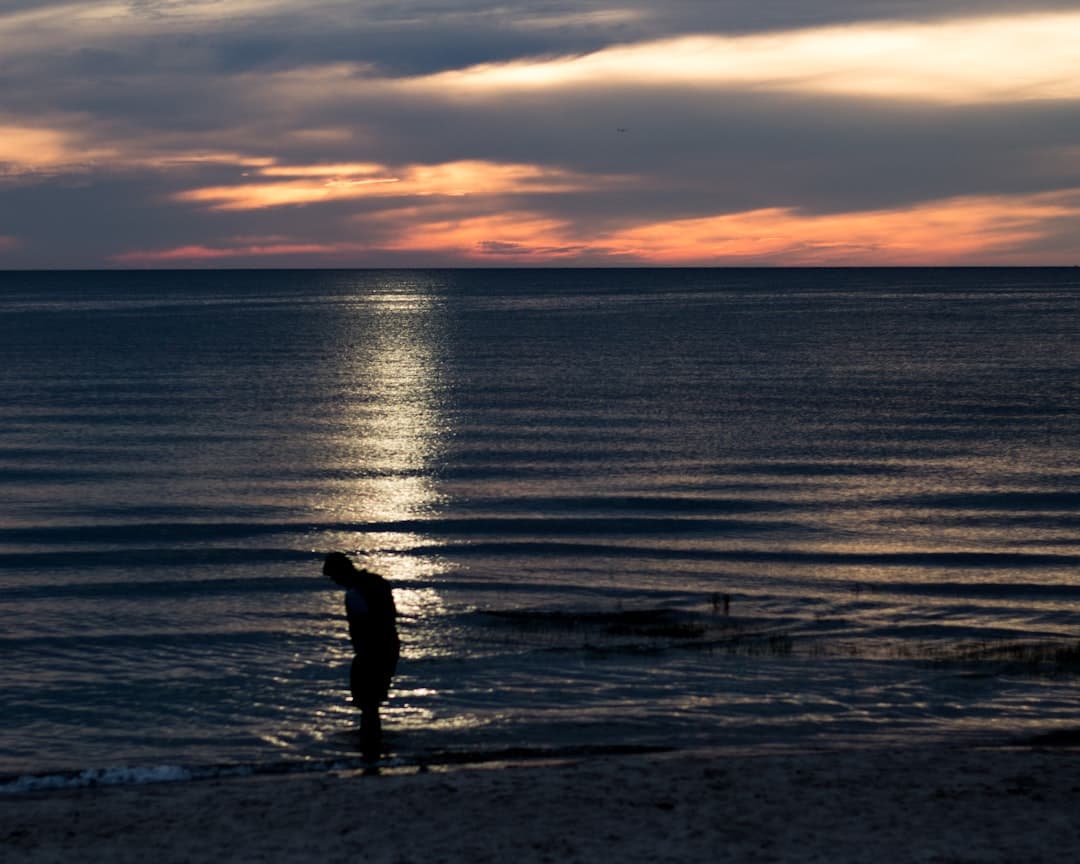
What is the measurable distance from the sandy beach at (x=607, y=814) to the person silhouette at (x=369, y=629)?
1.10 m

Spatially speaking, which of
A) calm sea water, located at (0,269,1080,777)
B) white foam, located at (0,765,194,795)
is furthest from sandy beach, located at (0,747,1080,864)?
calm sea water, located at (0,269,1080,777)

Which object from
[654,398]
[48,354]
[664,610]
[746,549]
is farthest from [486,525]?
[48,354]

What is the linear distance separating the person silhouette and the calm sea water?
0.72m

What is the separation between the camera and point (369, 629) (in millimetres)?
12969

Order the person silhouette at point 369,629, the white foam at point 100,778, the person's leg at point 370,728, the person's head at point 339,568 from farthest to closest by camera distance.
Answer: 1. the person's leg at point 370,728
2. the person silhouette at point 369,629
3. the person's head at point 339,568
4. the white foam at point 100,778

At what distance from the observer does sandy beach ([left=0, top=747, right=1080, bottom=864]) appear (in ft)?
31.9

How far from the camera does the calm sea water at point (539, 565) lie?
1485 centimetres

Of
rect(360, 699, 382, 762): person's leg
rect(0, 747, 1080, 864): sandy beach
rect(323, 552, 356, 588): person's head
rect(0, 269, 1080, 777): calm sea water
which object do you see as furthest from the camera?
rect(0, 269, 1080, 777): calm sea water

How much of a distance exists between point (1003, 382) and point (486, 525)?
45979mm

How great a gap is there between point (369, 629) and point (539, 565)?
37.2 ft

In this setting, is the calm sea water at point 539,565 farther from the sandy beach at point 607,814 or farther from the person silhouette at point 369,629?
the sandy beach at point 607,814

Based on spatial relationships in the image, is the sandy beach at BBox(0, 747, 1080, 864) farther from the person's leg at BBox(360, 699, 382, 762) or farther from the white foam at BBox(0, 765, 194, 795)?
the person's leg at BBox(360, 699, 382, 762)

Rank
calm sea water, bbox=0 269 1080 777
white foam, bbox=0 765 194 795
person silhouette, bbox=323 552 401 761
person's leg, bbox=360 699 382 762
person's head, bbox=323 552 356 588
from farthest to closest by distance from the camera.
Answer: calm sea water, bbox=0 269 1080 777 → person's leg, bbox=360 699 382 762 → person silhouette, bbox=323 552 401 761 → person's head, bbox=323 552 356 588 → white foam, bbox=0 765 194 795

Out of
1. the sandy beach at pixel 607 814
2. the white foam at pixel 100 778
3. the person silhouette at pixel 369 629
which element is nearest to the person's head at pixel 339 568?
the person silhouette at pixel 369 629
